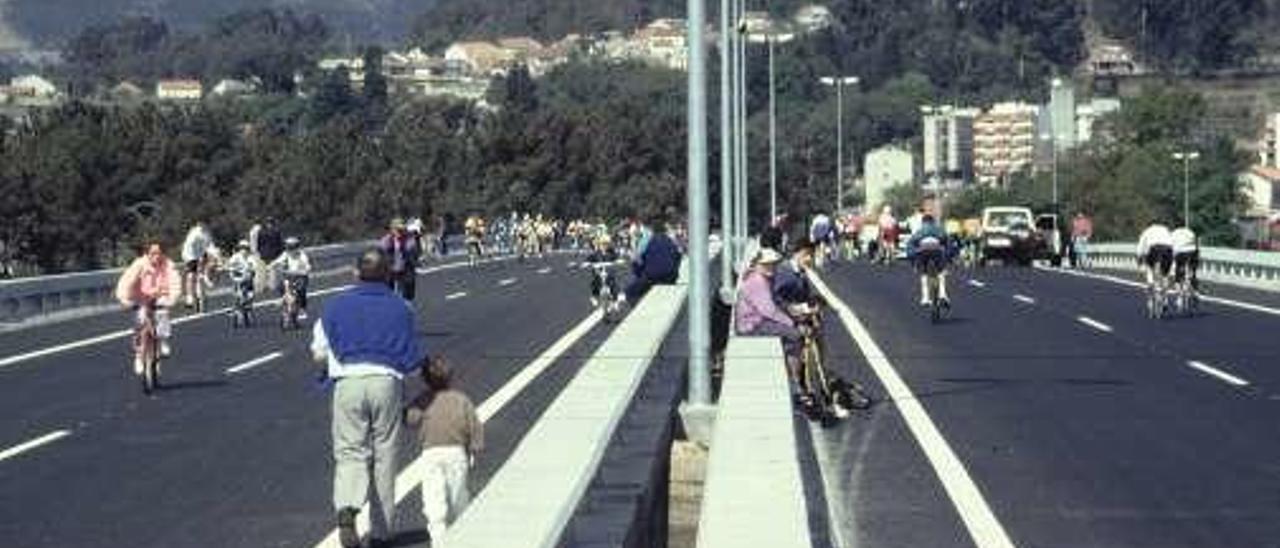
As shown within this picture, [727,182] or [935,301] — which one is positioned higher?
[727,182]

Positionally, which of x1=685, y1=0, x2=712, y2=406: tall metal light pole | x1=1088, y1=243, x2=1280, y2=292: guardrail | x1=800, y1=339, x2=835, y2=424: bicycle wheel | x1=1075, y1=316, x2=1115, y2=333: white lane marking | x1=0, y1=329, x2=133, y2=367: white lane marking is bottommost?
x1=1088, y1=243, x2=1280, y2=292: guardrail

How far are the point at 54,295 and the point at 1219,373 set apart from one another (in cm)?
2388

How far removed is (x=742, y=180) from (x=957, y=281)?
522 cm

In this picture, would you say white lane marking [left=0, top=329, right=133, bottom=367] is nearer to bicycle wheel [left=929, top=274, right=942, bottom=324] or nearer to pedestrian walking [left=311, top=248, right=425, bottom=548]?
bicycle wheel [left=929, top=274, right=942, bottom=324]

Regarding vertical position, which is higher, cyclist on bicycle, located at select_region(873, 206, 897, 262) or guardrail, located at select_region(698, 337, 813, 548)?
guardrail, located at select_region(698, 337, 813, 548)

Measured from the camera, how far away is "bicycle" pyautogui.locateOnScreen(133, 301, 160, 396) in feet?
81.3

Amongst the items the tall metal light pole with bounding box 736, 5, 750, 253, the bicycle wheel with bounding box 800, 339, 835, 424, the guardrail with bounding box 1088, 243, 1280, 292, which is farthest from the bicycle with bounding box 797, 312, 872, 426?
the guardrail with bounding box 1088, 243, 1280, 292

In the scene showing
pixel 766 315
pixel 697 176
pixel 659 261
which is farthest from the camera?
pixel 659 261

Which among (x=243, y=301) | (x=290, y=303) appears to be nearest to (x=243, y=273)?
(x=243, y=301)

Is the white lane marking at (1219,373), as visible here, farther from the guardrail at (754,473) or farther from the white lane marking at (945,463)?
the guardrail at (754,473)

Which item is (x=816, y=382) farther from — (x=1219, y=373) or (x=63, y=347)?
(x=63, y=347)

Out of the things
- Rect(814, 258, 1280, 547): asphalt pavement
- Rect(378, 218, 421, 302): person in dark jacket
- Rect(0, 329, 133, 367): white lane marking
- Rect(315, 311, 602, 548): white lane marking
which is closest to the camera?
Rect(315, 311, 602, 548): white lane marking

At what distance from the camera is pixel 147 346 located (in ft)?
81.9

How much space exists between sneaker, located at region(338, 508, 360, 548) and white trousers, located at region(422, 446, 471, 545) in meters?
0.48
